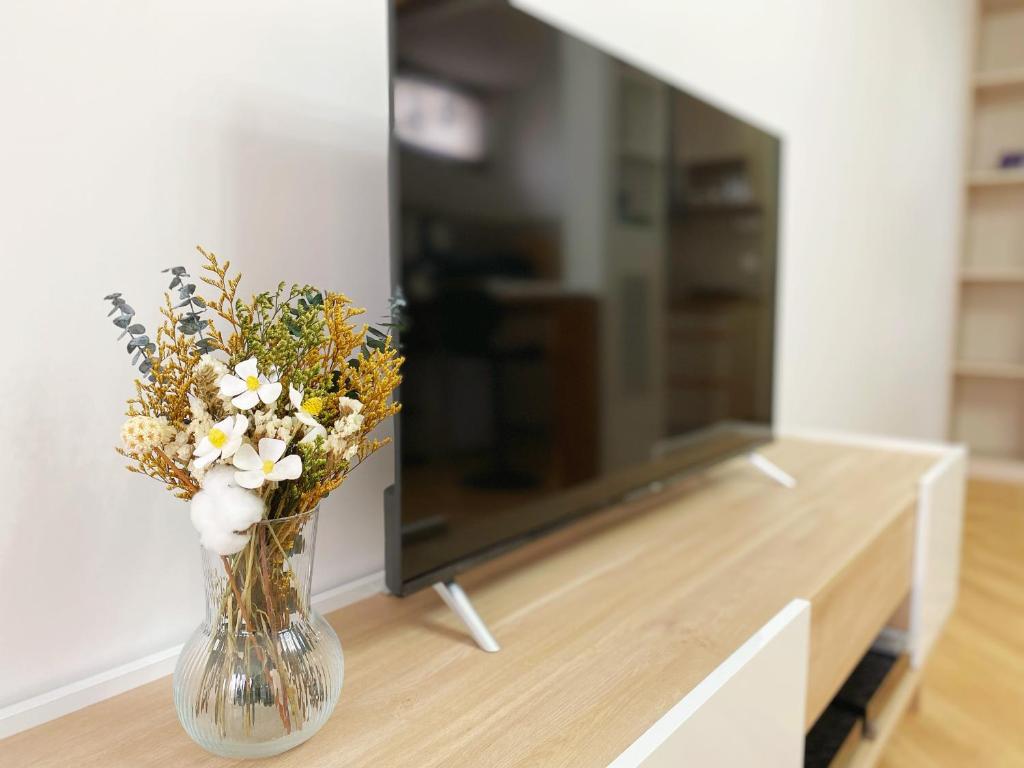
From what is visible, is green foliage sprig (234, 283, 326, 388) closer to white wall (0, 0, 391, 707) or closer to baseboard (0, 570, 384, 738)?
white wall (0, 0, 391, 707)

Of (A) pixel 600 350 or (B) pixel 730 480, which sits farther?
(B) pixel 730 480

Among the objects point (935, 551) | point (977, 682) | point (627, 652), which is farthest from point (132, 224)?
point (977, 682)

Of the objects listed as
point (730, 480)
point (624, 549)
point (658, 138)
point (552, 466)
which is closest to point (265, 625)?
point (552, 466)

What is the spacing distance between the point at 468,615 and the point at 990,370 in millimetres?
4341

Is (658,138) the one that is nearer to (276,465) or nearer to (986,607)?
(276,465)

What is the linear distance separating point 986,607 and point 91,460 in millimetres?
2800

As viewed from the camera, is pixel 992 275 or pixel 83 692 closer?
pixel 83 692

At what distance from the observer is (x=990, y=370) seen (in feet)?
14.7

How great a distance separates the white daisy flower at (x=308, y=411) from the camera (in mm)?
746

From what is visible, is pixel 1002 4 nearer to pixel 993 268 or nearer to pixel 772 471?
pixel 993 268

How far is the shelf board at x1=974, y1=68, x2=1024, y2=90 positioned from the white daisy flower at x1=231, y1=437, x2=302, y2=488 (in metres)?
4.85

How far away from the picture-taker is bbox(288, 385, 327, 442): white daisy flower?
0.75 meters

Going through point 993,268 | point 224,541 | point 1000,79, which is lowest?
point 224,541

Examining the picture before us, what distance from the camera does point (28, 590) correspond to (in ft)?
2.81
